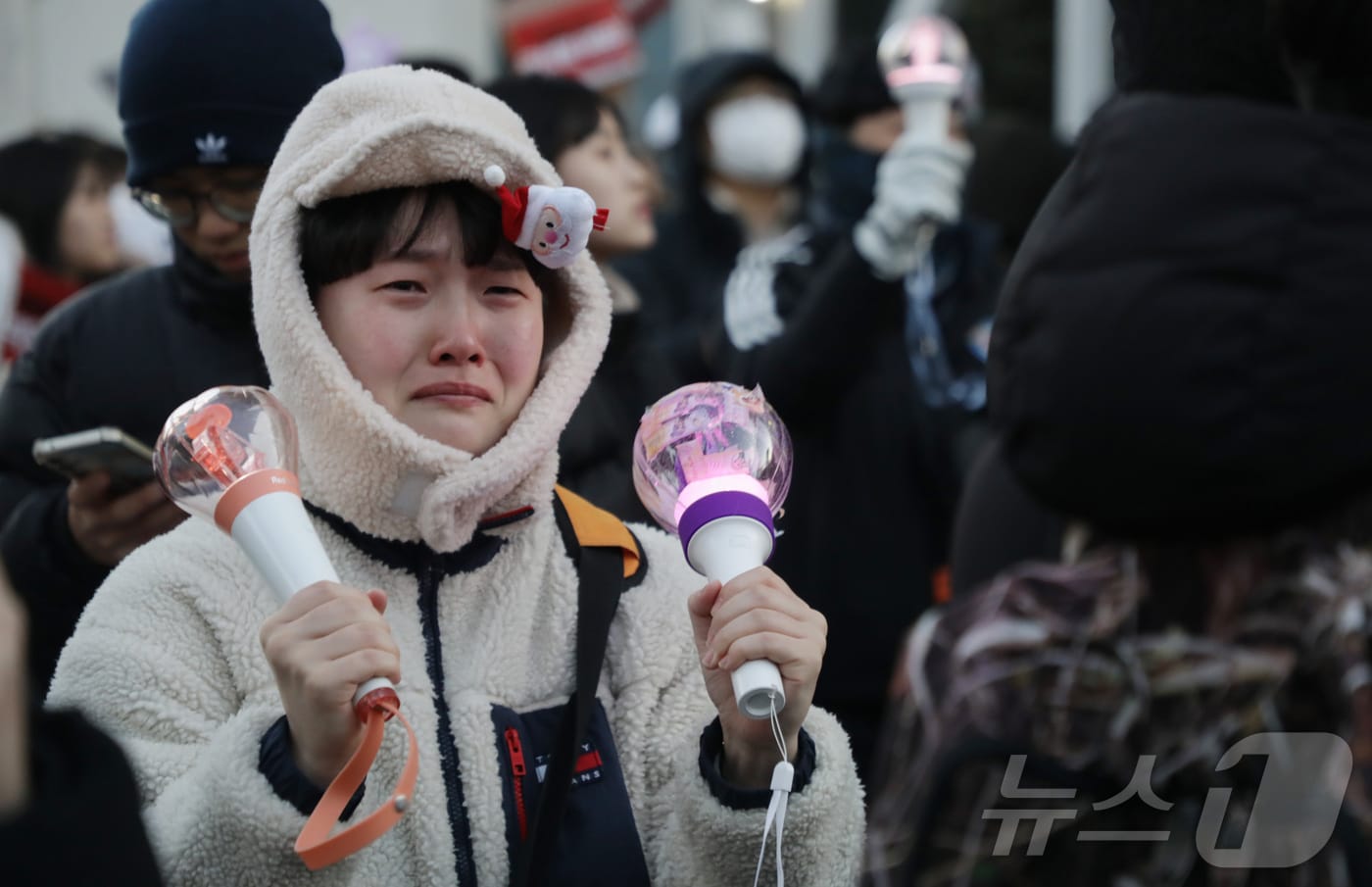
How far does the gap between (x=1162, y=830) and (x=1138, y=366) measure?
14.1 inches

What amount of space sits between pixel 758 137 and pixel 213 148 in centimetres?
292

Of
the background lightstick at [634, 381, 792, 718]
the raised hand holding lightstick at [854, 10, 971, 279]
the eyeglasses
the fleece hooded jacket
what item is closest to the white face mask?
the raised hand holding lightstick at [854, 10, 971, 279]

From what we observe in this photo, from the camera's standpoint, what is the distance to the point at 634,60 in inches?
328

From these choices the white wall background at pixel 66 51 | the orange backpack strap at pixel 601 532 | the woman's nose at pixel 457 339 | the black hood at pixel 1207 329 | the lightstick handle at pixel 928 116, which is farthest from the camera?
the white wall background at pixel 66 51

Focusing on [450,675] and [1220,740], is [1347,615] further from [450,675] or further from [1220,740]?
[450,675]

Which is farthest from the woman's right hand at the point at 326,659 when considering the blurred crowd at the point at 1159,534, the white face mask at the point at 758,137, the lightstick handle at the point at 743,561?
the white face mask at the point at 758,137

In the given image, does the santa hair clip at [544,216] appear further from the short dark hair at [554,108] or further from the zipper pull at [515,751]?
the short dark hair at [554,108]

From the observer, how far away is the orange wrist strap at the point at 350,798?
5.43ft

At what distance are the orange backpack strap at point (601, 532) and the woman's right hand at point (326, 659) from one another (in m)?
0.46

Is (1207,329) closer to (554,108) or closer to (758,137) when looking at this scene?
(554,108)

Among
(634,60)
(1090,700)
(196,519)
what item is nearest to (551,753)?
(196,519)

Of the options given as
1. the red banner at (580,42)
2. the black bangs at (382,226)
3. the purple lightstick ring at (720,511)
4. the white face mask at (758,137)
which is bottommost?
the red banner at (580,42)

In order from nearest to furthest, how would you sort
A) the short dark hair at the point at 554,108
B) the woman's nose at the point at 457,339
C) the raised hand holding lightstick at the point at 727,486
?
the raised hand holding lightstick at the point at 727,486 < the woman's nose at the point at 457,339 < the short dark hair at the point at 554,108

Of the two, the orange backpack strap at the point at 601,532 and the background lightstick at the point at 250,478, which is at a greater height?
the background lightstick at the point at 250,478
